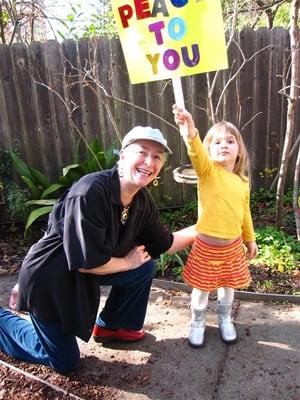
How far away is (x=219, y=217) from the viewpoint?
2287 mm

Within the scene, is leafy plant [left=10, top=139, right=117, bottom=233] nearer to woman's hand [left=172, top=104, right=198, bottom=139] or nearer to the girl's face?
the girl's face

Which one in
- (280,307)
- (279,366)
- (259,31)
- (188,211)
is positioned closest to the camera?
(279,366)

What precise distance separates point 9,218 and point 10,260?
0.77m

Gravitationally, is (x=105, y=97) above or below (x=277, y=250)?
above

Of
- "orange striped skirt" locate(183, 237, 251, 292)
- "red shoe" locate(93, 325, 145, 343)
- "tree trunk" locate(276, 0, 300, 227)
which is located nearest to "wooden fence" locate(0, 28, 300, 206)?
"tree trunk" locate(276, 0, 300, 227)

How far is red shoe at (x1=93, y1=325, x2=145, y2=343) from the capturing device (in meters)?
2.56

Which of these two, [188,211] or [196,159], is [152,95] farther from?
[196,159]

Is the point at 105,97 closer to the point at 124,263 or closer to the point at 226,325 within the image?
the point at 124,263

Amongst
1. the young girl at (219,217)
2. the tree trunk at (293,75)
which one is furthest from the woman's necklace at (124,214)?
the tree trunk at (293,75)

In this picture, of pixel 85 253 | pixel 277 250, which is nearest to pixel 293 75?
pixel 277 250

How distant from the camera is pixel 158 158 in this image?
205 centimetres

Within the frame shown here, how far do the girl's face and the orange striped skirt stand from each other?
52cm

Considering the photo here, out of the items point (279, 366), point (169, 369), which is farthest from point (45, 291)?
point (279, 366)

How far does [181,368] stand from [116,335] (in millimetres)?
499
